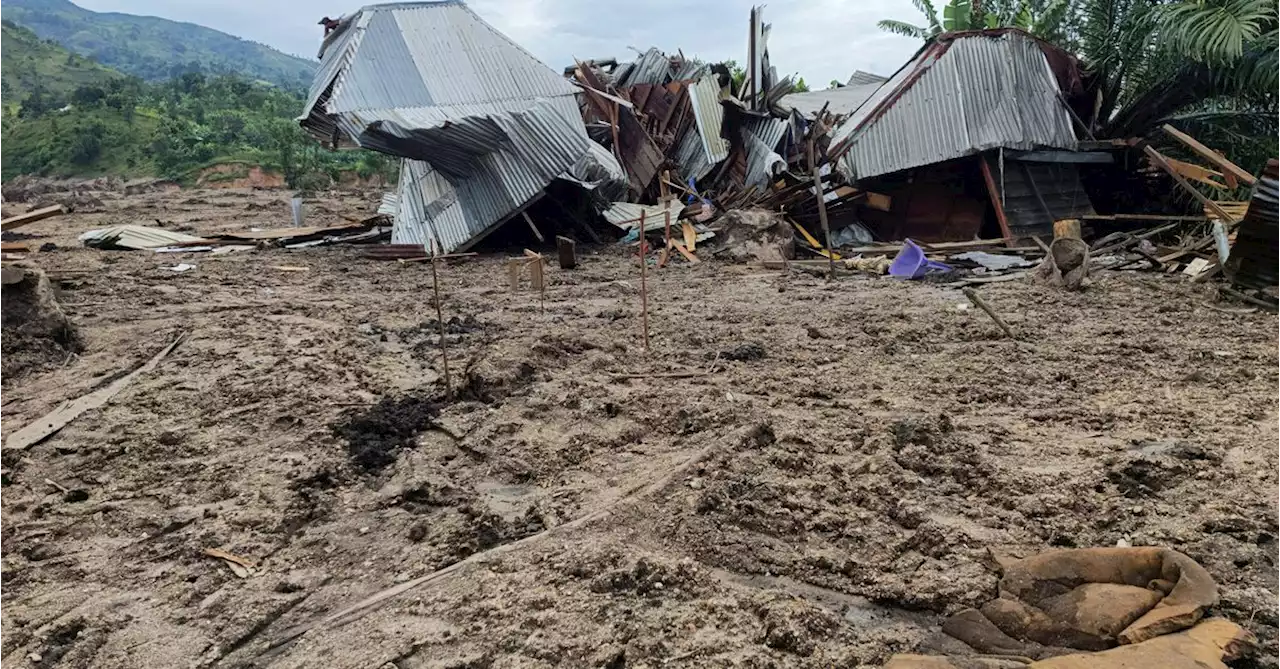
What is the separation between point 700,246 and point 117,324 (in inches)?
336

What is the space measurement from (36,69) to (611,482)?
63.9 metres

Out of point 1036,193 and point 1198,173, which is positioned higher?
point 1198,173

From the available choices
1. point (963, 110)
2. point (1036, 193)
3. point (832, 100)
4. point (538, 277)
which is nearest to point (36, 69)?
point (832, 100)

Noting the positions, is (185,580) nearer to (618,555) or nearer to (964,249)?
(618,555)

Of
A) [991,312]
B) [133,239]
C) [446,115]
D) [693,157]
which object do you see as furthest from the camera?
[693,157]

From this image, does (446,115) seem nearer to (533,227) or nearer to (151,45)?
(533,227)

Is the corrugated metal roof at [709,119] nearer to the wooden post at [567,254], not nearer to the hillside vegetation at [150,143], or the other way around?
the wooden post at [567,254]

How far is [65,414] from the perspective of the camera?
16.8 feet

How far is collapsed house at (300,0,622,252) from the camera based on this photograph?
40.3ft

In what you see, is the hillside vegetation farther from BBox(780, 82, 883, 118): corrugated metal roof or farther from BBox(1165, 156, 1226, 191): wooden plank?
BBox(1165, 156, 1226, 191): wooden plank

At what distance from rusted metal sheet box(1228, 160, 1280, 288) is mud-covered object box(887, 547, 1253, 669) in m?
6.04

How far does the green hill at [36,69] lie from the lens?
46344mm

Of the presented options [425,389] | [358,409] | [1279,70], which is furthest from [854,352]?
[1279,70]

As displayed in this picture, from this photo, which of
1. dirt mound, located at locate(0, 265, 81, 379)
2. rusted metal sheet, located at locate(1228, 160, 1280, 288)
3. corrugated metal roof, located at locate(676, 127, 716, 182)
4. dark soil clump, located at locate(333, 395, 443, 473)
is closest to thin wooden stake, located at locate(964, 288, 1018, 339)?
rusted metal sheet, located at locate(1228, 160, 1280, 288)
